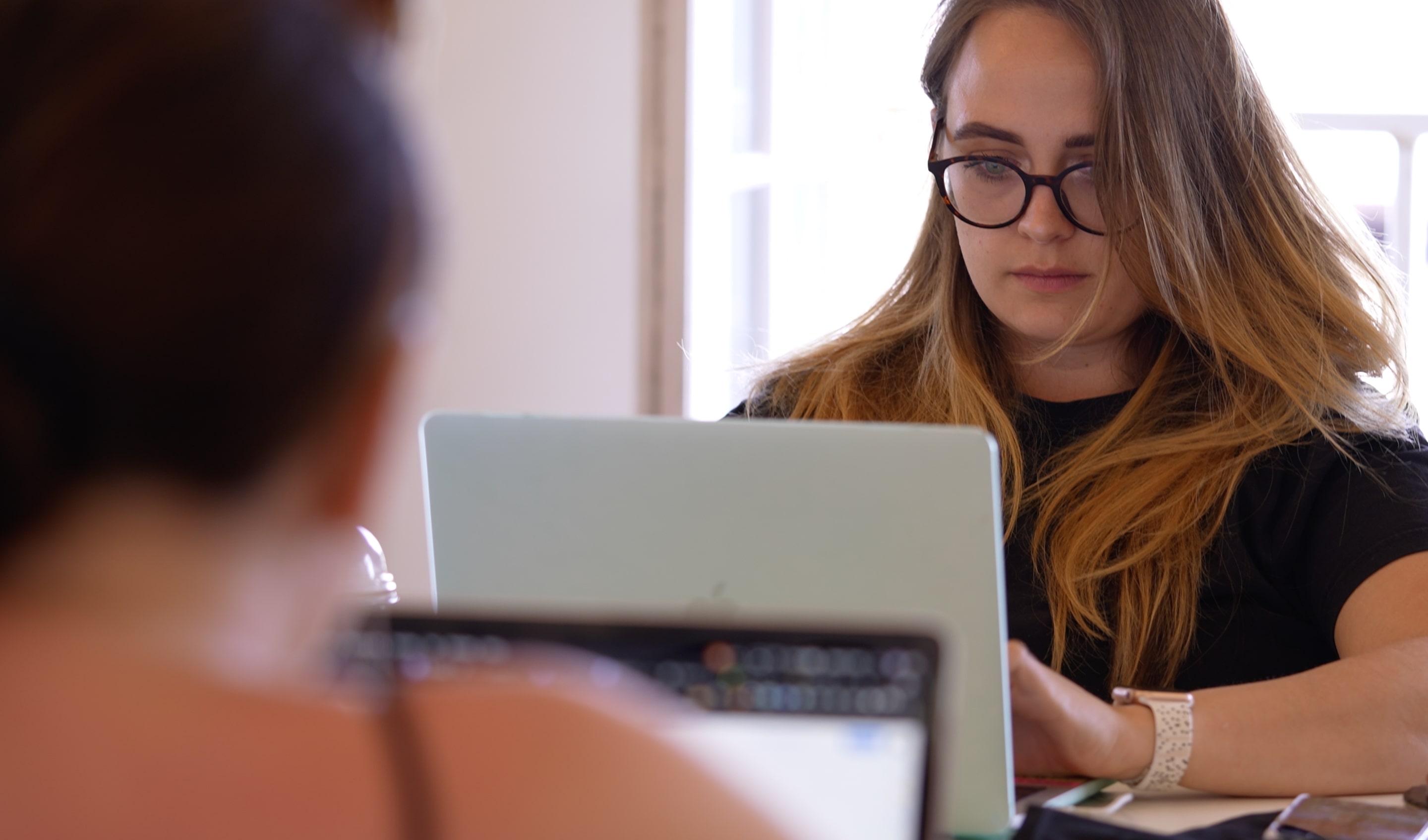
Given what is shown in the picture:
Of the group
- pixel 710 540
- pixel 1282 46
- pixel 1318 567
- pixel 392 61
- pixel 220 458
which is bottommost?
pixel 1318 567

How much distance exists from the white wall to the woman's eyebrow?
66 centimetres

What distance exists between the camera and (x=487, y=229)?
2.22 metres

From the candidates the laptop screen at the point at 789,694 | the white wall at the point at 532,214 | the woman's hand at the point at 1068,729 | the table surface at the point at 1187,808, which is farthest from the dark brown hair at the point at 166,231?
the white wall at the point at 532,214

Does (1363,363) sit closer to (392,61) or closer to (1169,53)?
(1169,53)

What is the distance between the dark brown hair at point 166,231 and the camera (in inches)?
14.7

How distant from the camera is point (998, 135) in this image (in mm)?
1559

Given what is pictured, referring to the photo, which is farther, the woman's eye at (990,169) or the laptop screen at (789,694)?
the woman's eye at (990,169)

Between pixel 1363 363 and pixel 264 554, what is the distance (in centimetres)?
141

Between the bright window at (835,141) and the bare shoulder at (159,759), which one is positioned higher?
the bright window at (835,141)

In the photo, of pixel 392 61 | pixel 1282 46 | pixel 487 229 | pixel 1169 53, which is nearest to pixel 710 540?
pixel 392 61

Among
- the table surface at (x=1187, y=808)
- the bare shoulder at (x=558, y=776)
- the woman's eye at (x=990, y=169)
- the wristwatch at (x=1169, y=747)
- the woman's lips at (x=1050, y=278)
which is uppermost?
the woman's eye at (x=990, y=169)

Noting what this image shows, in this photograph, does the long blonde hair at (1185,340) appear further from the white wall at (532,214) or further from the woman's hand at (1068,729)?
the white wall at (532,214)

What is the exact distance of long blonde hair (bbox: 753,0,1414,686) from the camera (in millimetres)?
1451

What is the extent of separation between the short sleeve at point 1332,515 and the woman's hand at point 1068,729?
1.17 ft
